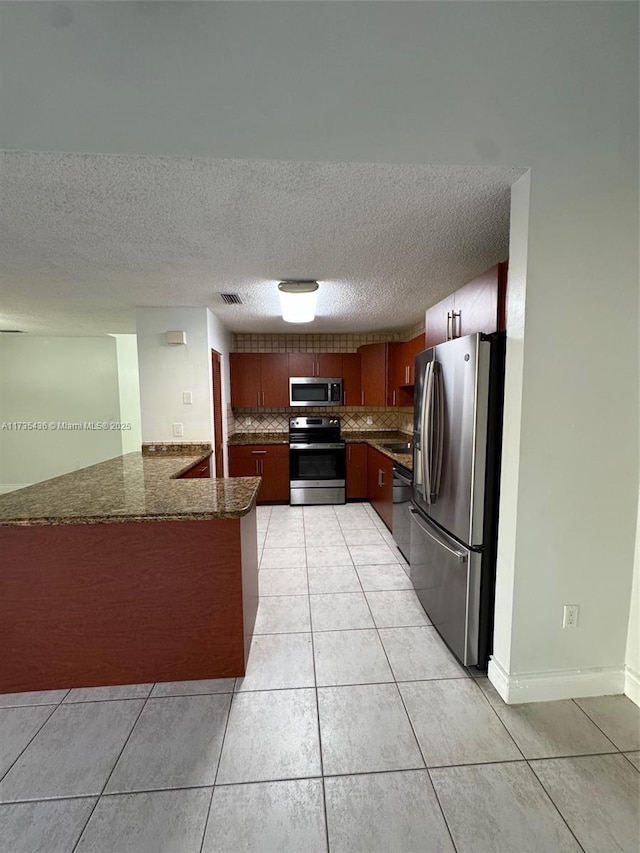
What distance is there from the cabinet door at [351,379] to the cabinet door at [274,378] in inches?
31.0

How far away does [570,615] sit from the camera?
1.52 m

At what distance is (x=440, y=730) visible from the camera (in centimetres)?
141

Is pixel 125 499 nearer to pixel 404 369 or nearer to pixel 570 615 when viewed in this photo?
pixel 570 615

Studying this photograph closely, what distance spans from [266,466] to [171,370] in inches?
66.4

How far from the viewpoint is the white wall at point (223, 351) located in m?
3.43

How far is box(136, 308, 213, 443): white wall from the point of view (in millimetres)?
3277

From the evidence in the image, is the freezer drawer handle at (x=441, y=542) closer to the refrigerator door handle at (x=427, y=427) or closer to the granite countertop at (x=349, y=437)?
the refrigerator door handle at (x=427, y=427)

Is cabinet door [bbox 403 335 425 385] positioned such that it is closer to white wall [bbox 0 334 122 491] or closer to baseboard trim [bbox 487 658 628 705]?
baseboard trim [bbox 487 658 628 705]

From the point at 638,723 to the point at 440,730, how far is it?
846 millimetres

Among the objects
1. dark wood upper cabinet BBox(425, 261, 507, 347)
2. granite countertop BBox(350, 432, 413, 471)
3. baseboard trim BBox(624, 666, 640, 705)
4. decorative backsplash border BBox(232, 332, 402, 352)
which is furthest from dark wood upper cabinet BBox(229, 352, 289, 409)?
baseboard trim BBox(624, 666, 640, 705)

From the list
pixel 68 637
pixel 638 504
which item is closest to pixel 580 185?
pixel 638 504

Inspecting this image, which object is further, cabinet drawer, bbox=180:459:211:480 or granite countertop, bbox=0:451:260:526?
cabinet drawer, bbox=180:459:211:480

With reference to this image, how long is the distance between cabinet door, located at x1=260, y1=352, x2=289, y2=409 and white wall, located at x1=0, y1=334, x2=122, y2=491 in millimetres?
2943

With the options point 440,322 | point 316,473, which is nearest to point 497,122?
point 440,322
